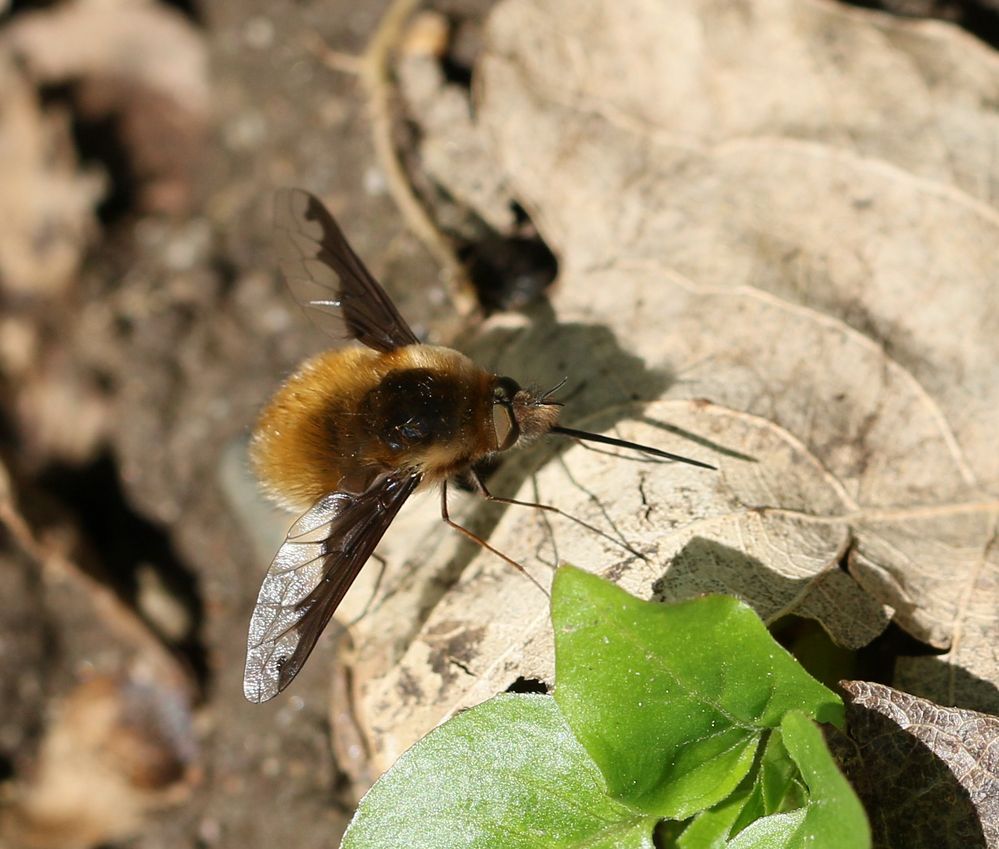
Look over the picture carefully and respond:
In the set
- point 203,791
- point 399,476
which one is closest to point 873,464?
point 399,476

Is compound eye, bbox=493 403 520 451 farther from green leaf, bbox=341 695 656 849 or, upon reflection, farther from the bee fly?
green leaf, bbox=341 695 656 849

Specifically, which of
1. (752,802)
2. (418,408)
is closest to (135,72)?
(418,408)

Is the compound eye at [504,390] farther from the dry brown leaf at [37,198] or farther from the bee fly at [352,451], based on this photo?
the dry brown leaf at [37,198]

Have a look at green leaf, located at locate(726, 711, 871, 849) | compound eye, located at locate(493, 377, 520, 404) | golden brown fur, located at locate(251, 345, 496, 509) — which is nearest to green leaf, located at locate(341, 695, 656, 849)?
green leaf, located at locate(726, 711, 871, 849)

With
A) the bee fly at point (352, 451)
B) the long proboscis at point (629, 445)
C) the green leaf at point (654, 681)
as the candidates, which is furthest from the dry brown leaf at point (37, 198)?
the green leaf at point (654, 681)

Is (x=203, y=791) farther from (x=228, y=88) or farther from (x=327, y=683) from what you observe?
(x=228, y=88)

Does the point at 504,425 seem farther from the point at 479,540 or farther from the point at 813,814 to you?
the point at 813,814

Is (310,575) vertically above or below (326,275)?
below
